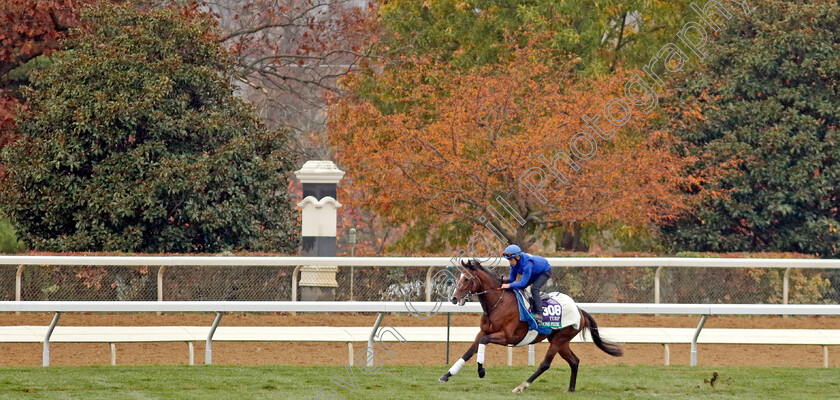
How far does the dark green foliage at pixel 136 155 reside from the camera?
658 inches

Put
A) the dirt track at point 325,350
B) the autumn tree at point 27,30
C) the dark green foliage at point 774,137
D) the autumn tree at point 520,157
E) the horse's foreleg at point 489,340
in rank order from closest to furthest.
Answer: the horse's foreleg at point 489,340 < the dirt track at point 325,350 < the autumn tree at point 520,157 < the autumn tree at point 27,30 < the dark green foliage at point 774,137

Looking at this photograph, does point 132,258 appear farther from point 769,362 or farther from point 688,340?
point 769,362

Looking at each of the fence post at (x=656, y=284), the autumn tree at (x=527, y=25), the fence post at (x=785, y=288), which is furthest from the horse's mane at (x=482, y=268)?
the autumn tree at (x=527, y=25)

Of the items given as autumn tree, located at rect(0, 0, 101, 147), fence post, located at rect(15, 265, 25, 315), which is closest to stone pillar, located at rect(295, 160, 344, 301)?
fence post, located at rect(15, 265, 25, 315)

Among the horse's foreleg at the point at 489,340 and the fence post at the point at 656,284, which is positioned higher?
the fence post at the point at 656,284

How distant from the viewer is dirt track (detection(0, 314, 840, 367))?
12258mm

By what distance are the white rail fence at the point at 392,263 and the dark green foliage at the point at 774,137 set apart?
3.65m

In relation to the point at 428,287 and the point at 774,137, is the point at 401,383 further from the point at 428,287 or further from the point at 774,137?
the point at 774,137

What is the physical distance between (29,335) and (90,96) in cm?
666

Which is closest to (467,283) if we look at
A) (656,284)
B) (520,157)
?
(656,284)

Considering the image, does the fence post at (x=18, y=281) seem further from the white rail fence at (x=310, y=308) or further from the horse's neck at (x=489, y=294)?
the horse's neck at (x=489, y=294)

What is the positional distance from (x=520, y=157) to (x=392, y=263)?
4.12 metres

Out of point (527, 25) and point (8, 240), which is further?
point (527, 25)

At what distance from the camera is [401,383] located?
30.3ft
